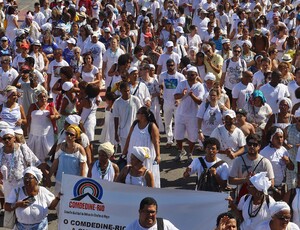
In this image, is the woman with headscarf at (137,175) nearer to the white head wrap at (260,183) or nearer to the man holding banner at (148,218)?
the white head wrap at (260,183)

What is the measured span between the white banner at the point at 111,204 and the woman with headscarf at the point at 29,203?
31cm

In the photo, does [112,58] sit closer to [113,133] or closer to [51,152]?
[113,133]

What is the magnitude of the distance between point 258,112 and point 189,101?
142 centimetres

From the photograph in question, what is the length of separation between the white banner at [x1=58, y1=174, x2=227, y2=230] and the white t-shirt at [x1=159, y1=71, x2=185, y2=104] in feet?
16.5

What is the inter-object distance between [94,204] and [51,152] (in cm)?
246

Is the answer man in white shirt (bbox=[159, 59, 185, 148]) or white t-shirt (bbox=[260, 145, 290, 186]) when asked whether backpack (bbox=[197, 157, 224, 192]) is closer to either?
white t-shirt (bbox=[260, 145, 290, 186])

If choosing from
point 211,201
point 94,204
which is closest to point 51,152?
point 94,204

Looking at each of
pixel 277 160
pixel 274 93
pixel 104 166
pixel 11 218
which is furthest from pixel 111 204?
pixel 274 93

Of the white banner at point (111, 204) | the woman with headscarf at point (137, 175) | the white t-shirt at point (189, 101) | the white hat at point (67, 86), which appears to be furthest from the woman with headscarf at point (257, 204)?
the white hat at point (67, 86)

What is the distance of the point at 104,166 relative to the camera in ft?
31.4

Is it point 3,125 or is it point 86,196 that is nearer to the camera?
point 86,196

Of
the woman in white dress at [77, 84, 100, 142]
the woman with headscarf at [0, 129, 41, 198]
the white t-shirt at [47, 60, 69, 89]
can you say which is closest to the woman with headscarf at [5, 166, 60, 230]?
the woman with headscarf at [0, 129, 41, 198]

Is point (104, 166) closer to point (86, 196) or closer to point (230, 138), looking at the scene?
point (86, 196)

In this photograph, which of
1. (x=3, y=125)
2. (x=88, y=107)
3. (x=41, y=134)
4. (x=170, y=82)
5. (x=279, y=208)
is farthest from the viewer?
(x=170, y=82)
